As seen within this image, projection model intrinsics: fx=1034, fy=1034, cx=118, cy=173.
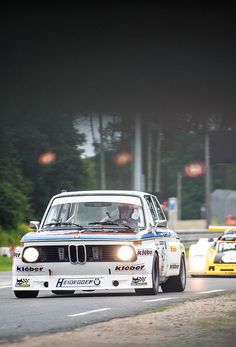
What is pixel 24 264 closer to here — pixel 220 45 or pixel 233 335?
pixel 233 335

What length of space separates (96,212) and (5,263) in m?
21.0

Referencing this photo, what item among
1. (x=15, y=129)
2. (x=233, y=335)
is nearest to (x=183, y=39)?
(x=15, y=129)

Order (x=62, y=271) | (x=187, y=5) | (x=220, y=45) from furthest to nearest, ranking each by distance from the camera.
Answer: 1. (x=62, y=271)
2. (x=220, y=45)
3. (x=187, y=5)

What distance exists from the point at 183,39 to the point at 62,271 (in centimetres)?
1203

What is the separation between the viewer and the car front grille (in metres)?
15.2

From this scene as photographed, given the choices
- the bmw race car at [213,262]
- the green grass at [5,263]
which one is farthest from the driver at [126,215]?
the green grass at [5,263]

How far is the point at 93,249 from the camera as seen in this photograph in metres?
15.3

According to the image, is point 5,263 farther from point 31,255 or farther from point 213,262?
point 31,255

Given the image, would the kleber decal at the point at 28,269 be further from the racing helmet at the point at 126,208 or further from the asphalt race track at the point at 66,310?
the racing helmet at the point at 126,208

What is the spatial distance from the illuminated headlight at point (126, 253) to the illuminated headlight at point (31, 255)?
4.06 feet

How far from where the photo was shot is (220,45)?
11.5ft

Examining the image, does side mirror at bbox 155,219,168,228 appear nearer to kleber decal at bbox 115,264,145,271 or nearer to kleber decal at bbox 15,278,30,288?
kleber decal at bbox 115,264,145,271

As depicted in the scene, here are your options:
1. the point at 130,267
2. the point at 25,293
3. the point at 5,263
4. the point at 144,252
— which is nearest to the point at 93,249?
the point at 130,267

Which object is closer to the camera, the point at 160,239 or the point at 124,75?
the point at 124,75
